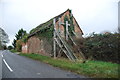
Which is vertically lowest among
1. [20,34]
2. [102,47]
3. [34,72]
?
[34,72]

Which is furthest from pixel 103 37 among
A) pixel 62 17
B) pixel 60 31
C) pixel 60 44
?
pixel 62 17

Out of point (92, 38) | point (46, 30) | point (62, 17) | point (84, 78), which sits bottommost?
point (84, 78)

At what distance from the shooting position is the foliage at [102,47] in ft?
42.1

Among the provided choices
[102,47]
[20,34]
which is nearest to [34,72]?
[102,47]

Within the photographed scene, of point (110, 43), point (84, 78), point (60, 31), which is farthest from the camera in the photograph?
point (60, 31)

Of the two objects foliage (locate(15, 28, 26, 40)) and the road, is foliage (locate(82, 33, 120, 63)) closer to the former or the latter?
the road

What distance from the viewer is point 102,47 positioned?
13852 mm

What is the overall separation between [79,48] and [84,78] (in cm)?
946

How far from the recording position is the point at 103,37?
1424cm

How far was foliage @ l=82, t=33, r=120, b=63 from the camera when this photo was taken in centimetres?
1284

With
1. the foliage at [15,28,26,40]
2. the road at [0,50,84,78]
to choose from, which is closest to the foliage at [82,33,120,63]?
the road at [0,50,84,78]

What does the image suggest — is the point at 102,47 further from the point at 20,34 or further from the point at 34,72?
the point at 20,34

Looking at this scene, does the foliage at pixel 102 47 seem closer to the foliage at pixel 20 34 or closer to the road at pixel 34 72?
the road at pixel 34 72

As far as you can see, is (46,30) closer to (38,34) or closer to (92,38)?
(38,34)
